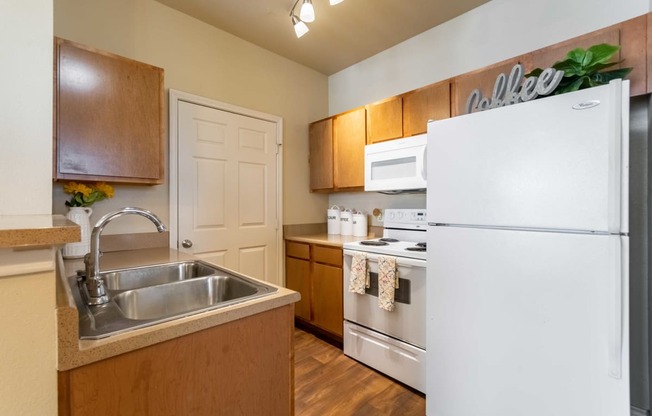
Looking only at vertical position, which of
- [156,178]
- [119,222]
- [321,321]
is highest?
[156,178]

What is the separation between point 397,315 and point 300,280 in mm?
1089

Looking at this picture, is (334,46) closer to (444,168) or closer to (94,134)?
(444,168)

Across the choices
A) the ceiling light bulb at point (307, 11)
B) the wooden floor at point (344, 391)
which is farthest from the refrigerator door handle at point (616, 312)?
the ceiling light bulb at point (307, 11)

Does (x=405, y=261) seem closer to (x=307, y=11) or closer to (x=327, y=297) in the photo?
→ (x=327, y=297)

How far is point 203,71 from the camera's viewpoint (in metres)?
2.39

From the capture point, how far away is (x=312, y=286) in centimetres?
262

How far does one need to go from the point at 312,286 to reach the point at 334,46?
90.0 inches

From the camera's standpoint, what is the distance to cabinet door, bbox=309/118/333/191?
2908 millimetres

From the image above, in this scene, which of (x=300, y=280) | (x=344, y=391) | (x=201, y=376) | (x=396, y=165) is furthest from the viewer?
(x=300, y=280)

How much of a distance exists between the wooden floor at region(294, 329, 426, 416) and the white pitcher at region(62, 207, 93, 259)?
1.59 meters

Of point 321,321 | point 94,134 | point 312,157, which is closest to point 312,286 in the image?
point 321,321

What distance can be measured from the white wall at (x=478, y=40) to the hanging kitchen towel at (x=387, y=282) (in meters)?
1.65

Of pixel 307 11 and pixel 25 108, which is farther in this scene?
pixel 307 11

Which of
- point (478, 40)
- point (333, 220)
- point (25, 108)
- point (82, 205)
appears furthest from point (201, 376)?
point (478, 40)
